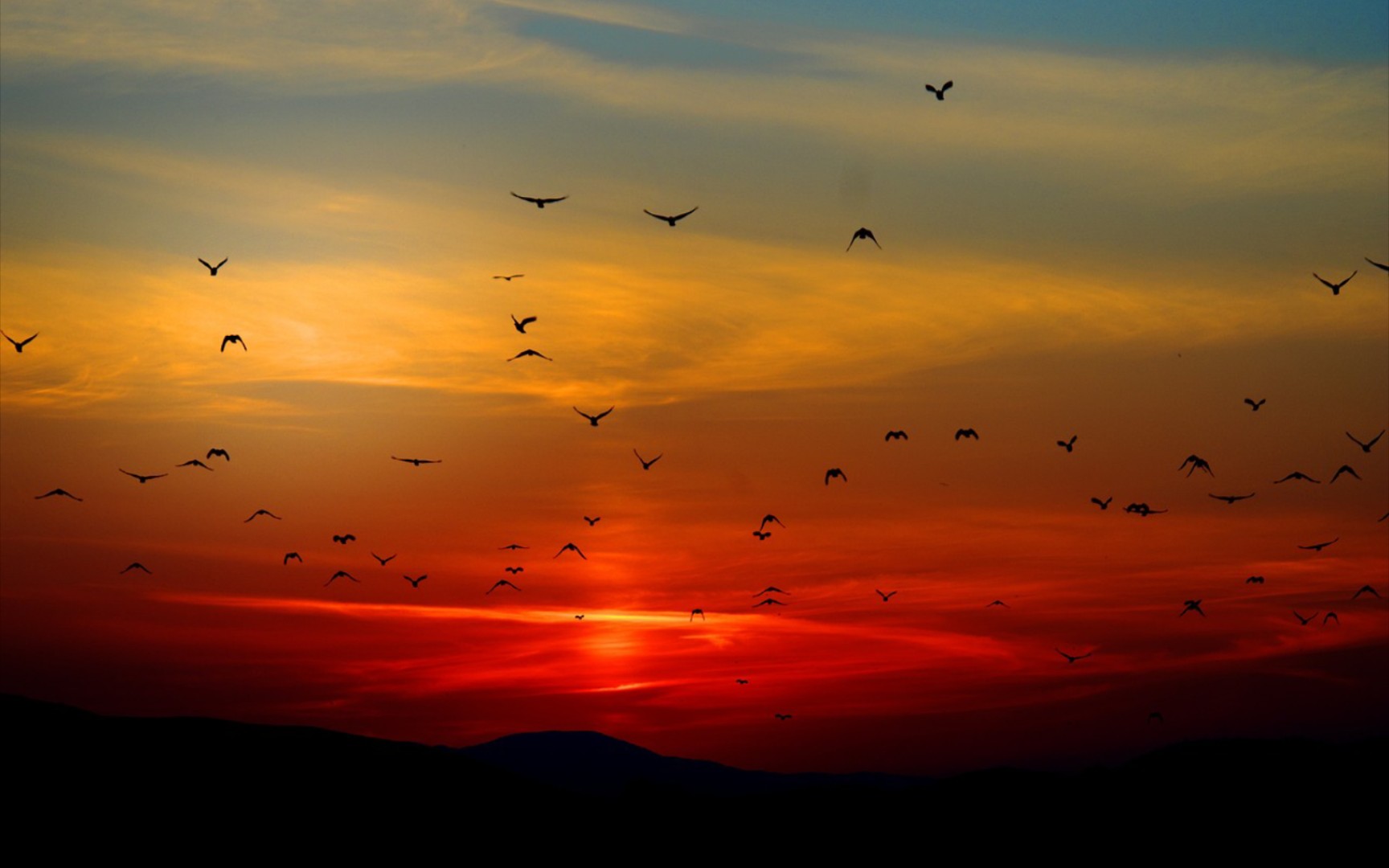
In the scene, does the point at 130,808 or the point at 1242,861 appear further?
the point at 1242,861

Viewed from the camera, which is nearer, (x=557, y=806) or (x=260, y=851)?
(x=260, y=851)

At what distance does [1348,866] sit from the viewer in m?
197

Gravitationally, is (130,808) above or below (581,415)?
below

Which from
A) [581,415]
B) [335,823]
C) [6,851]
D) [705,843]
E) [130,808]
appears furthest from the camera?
[705,843]

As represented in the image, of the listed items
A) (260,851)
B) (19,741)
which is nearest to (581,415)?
(260,851)

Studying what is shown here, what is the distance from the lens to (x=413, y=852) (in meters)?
166

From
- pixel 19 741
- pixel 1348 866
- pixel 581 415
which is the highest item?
pixel 581 415

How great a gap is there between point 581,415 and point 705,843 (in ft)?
349

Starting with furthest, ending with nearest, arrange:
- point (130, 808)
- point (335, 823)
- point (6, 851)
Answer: point (335, 823), point (130, 808), point (6, 851)

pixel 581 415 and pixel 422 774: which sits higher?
pixel 581 415

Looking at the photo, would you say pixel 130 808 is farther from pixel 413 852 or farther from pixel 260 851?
pixel 413 852

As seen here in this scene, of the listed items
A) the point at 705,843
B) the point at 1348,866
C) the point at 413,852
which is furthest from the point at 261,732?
the point at 1348,866

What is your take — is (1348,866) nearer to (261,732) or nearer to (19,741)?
(261,732)

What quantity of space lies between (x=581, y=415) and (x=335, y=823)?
8002 cm
